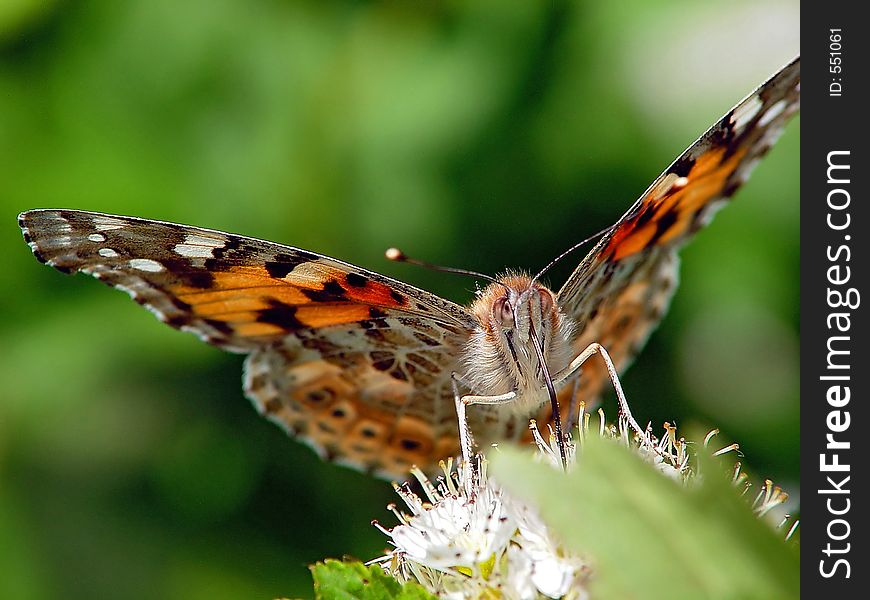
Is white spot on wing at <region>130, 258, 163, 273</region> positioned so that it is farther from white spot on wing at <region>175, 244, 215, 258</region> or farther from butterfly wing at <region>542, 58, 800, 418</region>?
butterfly wing at <region>542, 58, 800, 418</region>

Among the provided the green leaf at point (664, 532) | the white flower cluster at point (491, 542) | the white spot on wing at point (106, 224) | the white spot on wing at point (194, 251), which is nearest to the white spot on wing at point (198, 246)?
the white spot on wing at point (194, 251)

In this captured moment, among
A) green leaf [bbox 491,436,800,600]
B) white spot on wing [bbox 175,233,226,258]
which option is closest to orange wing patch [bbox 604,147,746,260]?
white spot on wing [bbox 175,233,226,258]

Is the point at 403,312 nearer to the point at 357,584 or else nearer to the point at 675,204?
the point at 675,204

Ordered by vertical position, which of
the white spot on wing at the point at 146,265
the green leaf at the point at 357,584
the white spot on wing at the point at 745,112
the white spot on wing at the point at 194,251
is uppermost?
the white spot on wing at the point at 745,112

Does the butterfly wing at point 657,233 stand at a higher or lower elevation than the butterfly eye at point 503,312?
higher

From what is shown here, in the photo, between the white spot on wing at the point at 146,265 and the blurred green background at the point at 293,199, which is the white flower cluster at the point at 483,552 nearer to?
the white spot on wing at the point at 146,265

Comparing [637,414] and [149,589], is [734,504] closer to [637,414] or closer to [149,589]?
[637,414]
